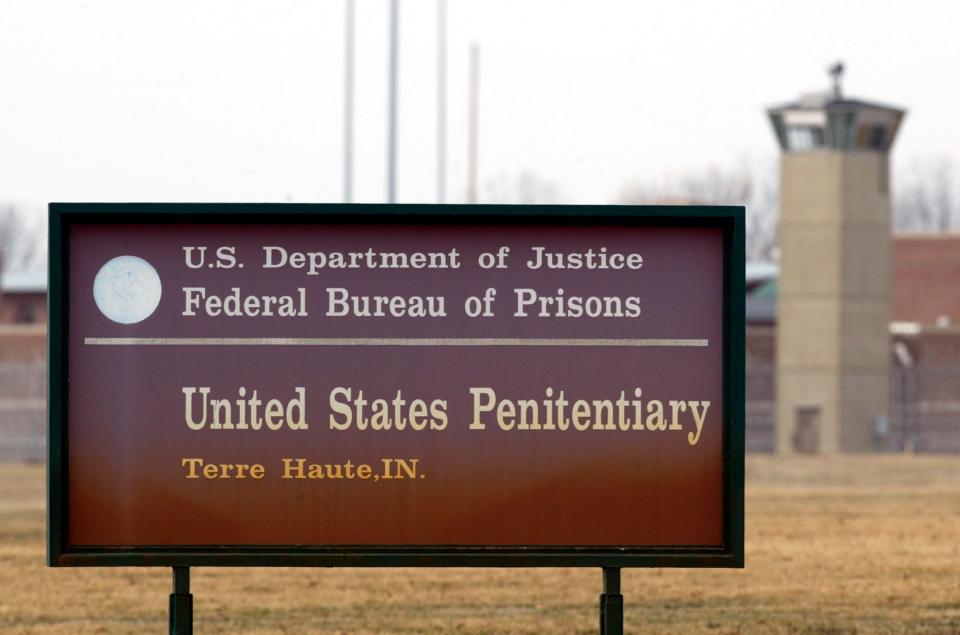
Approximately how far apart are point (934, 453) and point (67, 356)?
59.8 meters

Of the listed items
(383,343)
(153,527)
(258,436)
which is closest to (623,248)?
(383,343)

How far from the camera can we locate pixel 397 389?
941 cm

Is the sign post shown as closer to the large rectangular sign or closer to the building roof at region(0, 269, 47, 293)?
the large rectangular sign

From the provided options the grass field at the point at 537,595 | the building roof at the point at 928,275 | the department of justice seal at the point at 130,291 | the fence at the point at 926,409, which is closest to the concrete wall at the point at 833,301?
the fence at the point at 926,409

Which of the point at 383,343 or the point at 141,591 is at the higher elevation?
the point at 383,343

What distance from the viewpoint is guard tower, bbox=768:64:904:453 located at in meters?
62.4

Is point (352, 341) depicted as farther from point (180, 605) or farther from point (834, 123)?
point (834, 123)

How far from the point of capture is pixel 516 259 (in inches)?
370

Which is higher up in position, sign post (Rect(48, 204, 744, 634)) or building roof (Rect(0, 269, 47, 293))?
building roof (Rect(0, 269, 47, 293))

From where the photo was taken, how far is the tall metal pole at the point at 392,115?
49500 mm

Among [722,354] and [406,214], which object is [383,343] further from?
[722,354]

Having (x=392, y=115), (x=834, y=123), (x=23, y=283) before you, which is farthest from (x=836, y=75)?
(x=23, y=283)

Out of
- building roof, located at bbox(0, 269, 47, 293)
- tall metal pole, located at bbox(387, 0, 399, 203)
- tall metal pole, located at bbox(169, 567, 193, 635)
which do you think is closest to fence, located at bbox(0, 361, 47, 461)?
tall metal pole, located at bbox(387, 0, 399, 203)

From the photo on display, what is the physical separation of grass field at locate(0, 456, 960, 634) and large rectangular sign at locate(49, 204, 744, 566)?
13.1ft
